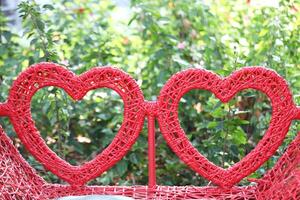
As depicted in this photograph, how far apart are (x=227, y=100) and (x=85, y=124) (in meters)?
1.03

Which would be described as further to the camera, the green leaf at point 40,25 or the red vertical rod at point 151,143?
the green leaf at point 40,25

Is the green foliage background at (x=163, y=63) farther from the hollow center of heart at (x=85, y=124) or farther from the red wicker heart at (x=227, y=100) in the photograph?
the red wicker heart at (x=227, y=100)

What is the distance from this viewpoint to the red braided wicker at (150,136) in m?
2.61

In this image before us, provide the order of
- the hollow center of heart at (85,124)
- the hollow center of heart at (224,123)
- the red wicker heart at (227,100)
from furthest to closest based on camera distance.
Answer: the hollow center of heart at (85,124), the hollow center of heart at (224,123), the red wicker heart at (227,100)

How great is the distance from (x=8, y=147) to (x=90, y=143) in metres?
0.77

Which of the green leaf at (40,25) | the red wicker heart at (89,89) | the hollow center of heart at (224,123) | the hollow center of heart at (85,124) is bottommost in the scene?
the hollow center of heart at (85,124)

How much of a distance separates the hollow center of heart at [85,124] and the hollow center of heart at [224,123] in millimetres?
340

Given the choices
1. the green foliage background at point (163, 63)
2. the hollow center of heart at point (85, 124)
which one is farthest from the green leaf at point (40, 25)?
the hollow center of heart at point (85, 124)

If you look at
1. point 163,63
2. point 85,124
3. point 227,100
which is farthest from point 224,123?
point 85,124

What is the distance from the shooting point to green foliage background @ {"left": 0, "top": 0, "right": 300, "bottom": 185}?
305 cm

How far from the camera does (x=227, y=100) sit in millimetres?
2627

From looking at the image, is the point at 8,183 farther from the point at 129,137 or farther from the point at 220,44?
the point at 220,44

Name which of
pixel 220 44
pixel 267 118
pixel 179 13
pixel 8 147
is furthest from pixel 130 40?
pixel 8 147

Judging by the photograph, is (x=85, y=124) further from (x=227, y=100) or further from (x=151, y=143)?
(x=227, y=100)
